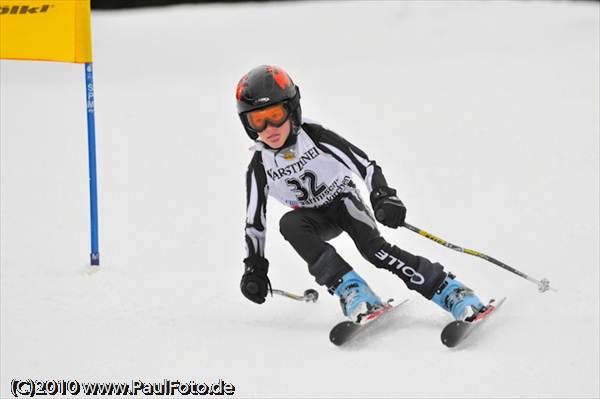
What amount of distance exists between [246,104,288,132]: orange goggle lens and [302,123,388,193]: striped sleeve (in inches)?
10.0

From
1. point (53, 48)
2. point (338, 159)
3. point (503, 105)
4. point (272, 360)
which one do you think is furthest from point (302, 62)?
point (272, 360)

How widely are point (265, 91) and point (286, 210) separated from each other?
2.32 meters

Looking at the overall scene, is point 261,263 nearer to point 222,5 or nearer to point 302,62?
point 302,62

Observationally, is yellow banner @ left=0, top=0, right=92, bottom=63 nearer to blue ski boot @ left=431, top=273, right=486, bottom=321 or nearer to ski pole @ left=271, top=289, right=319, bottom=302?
ski pole @ left=271, top=289, right=319, bottom=302

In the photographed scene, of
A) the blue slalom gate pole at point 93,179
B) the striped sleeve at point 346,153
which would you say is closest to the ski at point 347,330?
the striped sleeve at point 346,153

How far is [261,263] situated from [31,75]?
631cm

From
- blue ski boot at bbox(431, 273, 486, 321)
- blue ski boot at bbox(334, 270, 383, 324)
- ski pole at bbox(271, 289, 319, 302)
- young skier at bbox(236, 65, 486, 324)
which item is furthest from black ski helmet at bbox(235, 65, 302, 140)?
blue ski boot at bbox(431, 273, 486, 321)

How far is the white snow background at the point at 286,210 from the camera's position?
3.79 meters

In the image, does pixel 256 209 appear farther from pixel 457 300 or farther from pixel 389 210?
pixel 457 300

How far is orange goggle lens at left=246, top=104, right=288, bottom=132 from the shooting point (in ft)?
13.1

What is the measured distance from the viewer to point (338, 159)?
419 cm

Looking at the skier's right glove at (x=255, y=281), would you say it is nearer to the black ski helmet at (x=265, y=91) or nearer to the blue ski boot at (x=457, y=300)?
the black ski helmet at (x=265, y=91)

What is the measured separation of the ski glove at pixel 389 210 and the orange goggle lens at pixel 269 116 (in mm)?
637

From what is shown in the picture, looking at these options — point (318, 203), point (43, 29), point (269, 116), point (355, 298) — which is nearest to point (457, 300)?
point (355, 298)
